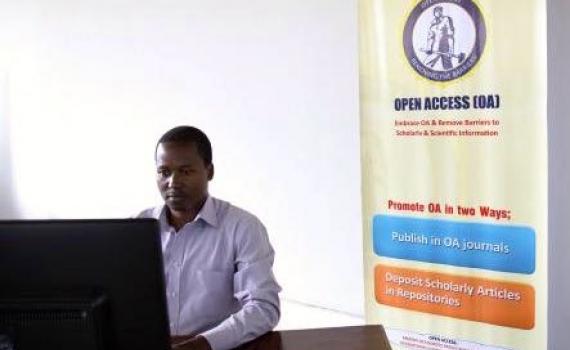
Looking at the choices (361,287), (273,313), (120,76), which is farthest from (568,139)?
(120,76)

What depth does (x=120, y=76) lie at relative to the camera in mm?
4594

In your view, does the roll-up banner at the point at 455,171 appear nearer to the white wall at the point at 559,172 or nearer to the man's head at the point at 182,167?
the white wall at the point at 559,172

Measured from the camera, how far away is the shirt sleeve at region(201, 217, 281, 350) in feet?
5.19

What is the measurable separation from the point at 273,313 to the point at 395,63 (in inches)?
55.7

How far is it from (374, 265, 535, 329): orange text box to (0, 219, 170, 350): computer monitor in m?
1.76

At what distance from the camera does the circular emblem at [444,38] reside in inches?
96.4

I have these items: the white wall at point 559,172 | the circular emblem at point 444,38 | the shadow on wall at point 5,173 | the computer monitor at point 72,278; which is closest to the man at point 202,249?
the computer monitor at point 72,278

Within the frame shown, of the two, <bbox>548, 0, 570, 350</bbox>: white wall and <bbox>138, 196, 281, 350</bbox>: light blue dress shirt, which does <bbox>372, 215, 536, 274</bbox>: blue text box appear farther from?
<bbox>138, 196, 281, 350</bbox>: light blue dress shirt

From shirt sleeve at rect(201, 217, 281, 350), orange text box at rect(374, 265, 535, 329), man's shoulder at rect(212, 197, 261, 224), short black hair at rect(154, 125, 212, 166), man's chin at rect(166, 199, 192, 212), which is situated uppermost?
short black hair at rect(154, 125, 212, 166)

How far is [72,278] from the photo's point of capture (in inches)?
44.0

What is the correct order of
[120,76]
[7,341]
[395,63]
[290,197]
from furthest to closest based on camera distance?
1. [120,76]
2. [290,197]
3. [395,63]
4. [7,341]

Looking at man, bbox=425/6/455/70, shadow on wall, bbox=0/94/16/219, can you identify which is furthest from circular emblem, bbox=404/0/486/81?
shadow on wall, bbox=0/94/16/219

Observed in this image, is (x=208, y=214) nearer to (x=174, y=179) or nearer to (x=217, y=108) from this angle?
(x=174, y=179)

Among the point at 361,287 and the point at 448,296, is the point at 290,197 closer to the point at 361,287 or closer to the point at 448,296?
the point at 361,287
